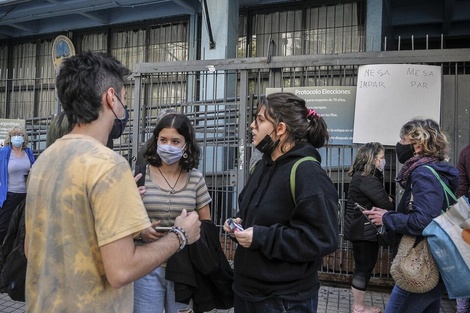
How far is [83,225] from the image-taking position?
5.12 feet

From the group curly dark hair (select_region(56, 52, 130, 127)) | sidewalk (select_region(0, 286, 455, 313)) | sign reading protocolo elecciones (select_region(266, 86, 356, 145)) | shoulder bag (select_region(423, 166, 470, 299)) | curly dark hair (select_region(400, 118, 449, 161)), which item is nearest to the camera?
curly dark hair (select_region(56, 52, 130, 127))

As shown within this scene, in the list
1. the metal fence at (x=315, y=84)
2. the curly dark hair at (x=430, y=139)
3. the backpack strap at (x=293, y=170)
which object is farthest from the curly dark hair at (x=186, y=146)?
the metal fence at (x=315, y=84)

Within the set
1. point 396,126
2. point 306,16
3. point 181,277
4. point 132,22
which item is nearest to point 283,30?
point 306,16

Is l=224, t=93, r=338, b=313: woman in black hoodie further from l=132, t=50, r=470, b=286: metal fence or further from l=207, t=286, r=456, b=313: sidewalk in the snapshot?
l=132, t=50, r=470, b=286: metal fence

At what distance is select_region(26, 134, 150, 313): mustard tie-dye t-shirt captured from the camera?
153 cm

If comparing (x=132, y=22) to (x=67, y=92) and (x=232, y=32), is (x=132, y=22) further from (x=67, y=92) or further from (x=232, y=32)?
(x=67, y=92)

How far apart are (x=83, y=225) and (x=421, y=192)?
2.33 m

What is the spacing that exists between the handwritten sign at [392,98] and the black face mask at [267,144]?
3.27m

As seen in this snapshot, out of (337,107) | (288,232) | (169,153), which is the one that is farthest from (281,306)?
(337,107)

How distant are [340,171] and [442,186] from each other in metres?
2.87

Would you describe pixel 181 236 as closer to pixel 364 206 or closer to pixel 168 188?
pixel 168 188

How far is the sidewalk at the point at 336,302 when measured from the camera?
16.0ft

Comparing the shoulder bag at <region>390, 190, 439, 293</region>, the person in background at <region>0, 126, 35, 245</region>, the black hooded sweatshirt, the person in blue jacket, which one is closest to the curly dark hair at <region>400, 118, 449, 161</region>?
the person in blue jacket

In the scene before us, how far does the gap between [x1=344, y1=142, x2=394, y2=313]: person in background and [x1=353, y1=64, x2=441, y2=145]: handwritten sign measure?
0.77 metres
